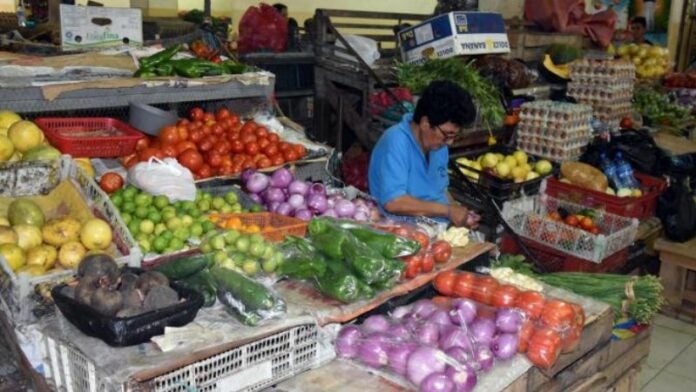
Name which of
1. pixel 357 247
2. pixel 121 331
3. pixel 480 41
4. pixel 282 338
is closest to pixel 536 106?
pixel 480 41

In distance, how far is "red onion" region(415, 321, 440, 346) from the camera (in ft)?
8.11

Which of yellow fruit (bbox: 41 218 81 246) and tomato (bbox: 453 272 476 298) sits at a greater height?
yellow fruit (bbox: 41 218 81 246)

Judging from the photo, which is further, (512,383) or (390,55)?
(390,55)

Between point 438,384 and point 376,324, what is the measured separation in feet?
1.52

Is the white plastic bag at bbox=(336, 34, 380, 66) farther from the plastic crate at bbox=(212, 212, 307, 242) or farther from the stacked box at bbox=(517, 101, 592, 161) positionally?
the plastic crate at bbox=(212, 212, 307, 242)

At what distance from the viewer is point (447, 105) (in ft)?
11.7

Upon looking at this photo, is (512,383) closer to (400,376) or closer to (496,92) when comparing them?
(400,376)

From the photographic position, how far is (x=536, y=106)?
19.4 feet

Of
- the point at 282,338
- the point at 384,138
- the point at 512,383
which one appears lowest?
the point at 512,383

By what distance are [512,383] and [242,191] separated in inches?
84.1

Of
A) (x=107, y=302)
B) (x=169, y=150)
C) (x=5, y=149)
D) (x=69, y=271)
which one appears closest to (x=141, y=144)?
(x=169, y=150)

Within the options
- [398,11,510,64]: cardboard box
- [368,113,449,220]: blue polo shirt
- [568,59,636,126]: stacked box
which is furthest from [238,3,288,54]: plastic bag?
[368,113,449,220]: blue polo shirt

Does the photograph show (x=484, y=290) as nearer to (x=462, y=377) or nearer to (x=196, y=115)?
(x=462, y=377)

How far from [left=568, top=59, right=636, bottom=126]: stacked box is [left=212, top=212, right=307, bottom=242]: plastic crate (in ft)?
Result: 13.9
